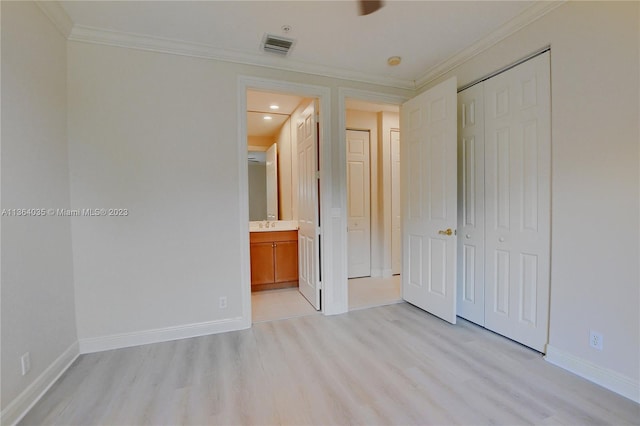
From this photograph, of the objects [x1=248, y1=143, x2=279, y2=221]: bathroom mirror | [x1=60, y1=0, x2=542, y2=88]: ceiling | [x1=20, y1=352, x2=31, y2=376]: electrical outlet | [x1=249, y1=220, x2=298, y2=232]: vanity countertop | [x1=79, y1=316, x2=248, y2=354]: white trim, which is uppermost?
[x1=60, y1=0, x2=542, y2=88]: ceiling

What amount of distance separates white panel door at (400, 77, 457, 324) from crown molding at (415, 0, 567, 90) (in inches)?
11.7

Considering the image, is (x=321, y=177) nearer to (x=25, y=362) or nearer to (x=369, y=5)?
(x=369, y=5)

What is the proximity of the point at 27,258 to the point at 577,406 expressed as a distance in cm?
336

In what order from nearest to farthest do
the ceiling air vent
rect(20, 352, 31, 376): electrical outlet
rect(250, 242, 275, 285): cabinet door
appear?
rect(20, 352, 31, 376): electrical outlet, the ceiling air vent, rect(250, 242, 275, 285): cabinet door

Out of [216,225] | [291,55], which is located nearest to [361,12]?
[291,55]

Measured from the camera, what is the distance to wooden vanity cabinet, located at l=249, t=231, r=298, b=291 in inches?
155

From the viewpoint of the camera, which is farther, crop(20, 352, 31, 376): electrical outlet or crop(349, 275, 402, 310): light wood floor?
crop(349, 275, 402, 310): light wood floor

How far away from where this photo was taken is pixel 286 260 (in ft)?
13.3

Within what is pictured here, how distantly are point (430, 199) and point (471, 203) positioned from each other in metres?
0.38

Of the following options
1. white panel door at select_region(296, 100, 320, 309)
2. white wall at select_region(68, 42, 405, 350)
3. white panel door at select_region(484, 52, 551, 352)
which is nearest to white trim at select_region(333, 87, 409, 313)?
white panel door at select_region(296, 100, 320, 309)

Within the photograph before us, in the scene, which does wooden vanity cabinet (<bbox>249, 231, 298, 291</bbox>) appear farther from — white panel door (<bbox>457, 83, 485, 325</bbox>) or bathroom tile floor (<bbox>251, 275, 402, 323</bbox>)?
white panel door (<bbox>457, 83, 485, 325</bbox>)

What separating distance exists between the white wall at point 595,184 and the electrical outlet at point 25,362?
343cm

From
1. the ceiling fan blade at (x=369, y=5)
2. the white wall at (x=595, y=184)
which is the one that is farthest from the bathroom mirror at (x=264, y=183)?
the white wall at (x=595, y=184)

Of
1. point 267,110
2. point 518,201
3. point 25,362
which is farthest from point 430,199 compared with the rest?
point 25,362
